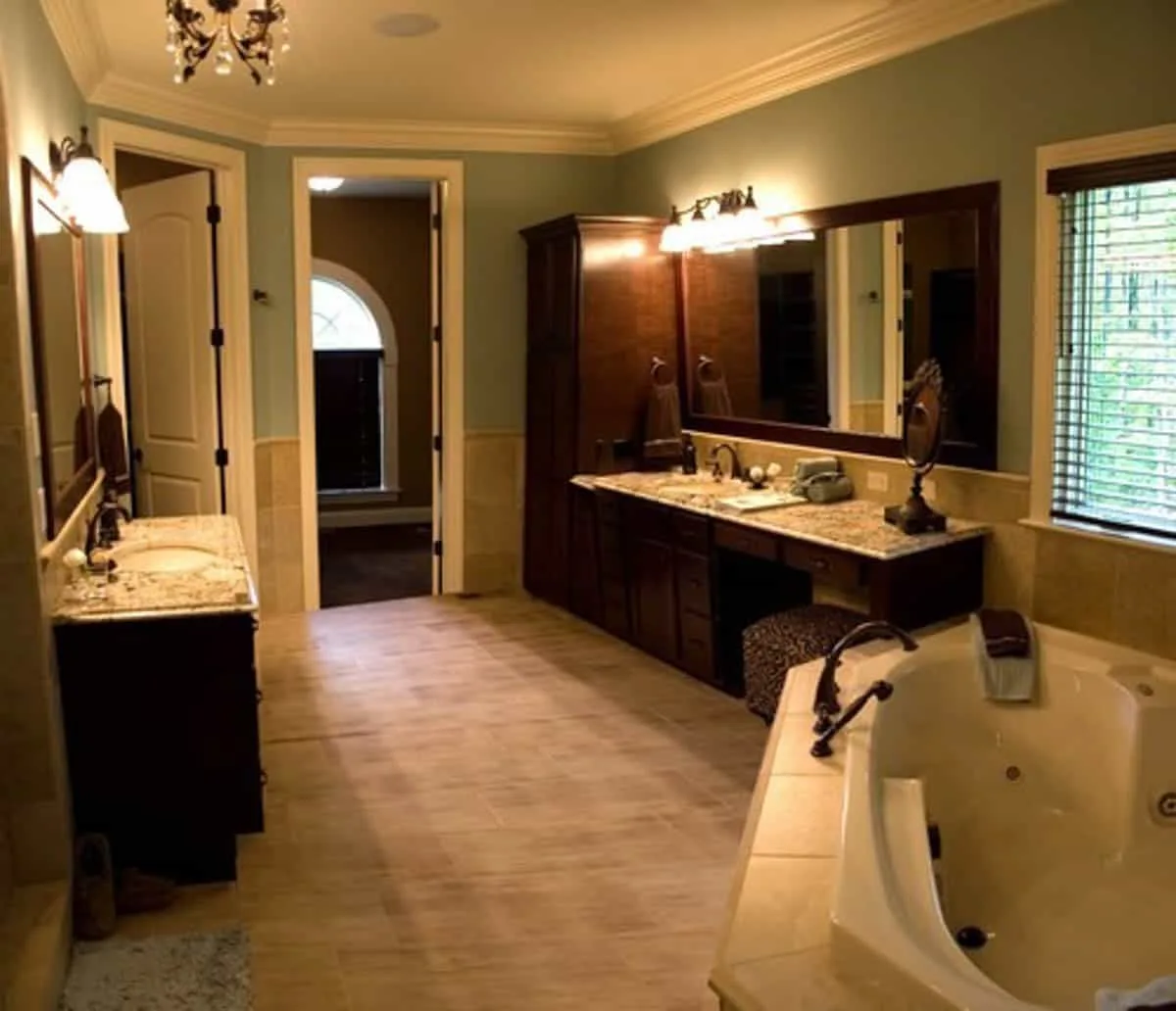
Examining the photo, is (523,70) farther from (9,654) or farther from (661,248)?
(9,654)

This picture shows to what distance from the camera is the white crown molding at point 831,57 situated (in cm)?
400

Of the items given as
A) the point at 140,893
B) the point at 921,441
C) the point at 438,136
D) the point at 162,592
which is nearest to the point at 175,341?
the point at 438,136

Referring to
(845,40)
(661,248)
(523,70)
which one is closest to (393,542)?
(661,248)

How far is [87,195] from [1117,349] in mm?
3182

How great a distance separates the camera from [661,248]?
19.1 feet

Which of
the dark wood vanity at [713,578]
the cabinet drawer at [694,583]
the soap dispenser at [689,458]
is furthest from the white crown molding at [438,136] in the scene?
the cabinet drawer at [694,583]

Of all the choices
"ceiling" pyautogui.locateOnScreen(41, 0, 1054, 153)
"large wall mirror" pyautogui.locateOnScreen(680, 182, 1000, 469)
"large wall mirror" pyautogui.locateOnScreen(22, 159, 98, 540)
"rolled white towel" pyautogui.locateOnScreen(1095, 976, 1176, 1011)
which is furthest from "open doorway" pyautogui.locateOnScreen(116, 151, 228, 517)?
"rolled white towel" pyautogui.locateOnScreen(1095, 976, 1176, 1011)

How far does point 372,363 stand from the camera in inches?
359

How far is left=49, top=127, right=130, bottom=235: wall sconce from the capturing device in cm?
361

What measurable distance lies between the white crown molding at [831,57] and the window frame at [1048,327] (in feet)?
1.62

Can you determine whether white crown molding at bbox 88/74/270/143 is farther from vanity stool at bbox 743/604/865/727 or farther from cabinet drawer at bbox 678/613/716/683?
vanity stool at bbox 743/604/865/727

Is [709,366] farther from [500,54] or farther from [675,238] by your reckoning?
[500,54]

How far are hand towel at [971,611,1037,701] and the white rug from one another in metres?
2.11

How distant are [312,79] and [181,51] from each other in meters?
2.21
